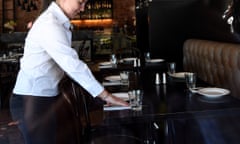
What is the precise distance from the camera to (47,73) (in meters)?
1.69

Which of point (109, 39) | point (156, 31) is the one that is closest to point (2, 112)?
point (156, 31)

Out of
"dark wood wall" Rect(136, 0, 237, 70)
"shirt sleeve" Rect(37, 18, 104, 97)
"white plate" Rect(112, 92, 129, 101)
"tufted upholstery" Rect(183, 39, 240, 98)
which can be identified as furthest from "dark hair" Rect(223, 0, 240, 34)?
"shirt sleeve" Rect(37, 18, 104, 97)

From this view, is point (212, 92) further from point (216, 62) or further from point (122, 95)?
point (216, 62)

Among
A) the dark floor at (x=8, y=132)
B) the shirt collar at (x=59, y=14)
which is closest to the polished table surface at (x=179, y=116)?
the shirt collar at (x=59, y=14)

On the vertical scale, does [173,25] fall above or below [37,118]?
above

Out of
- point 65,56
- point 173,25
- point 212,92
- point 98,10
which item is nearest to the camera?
point 65,56

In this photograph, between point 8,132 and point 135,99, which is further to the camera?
point 8,132

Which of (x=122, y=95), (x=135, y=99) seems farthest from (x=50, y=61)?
(x=122, y=95)

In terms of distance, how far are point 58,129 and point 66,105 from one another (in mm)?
171

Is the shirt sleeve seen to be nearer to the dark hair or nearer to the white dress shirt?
the white dress shirt

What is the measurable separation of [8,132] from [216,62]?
2.54 meters

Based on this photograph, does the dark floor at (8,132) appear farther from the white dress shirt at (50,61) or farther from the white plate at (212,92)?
the white plate at (212,92)

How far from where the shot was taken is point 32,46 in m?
1.64

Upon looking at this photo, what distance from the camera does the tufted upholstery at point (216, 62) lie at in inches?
114
